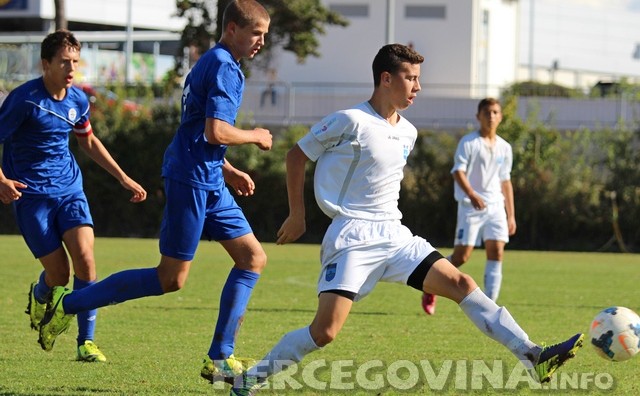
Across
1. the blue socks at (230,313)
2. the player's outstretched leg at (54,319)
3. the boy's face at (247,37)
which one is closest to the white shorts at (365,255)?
the blue socks at (230,313)

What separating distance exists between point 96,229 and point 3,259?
997 cm

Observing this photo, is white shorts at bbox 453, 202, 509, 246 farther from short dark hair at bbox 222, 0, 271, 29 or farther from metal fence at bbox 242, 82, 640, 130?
metal fence at bbox 242, 82, 640, 130

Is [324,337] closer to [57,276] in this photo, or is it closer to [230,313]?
[230,313]

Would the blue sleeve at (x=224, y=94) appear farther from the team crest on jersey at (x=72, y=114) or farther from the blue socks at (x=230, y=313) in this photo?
the team crest on jersey at (x=72, y=114)

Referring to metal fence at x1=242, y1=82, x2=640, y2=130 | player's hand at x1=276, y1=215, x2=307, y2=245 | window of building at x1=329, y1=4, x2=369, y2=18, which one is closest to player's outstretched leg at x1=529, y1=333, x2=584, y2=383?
Answer: player's hand at x1=276, y1=215, x2=307, y2=245

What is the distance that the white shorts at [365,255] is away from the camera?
6.09m

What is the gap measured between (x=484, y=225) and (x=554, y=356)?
19.5 ft

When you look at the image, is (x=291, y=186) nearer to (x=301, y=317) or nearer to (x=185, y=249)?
(x=185, y=249)

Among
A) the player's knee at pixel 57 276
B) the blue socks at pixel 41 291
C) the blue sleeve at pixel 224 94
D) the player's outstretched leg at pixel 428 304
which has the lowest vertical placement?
the player's outstretched leg at pixel 428 304

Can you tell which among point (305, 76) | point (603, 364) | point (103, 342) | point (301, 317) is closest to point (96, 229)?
point (301, 317)

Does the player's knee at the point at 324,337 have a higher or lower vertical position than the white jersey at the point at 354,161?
lower

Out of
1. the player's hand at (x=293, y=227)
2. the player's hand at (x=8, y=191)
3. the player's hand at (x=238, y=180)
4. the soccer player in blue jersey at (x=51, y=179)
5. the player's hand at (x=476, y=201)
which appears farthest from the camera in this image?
the player's hand at (x=476, y=201)

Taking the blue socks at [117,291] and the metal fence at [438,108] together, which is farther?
the metal fence at [438,108]

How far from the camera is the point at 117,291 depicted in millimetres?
6945
